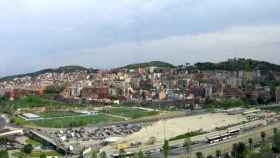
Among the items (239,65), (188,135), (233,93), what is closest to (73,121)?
(188,135)

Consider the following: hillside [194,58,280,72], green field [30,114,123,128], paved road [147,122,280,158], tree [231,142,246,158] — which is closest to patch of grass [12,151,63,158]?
paved road [147,122,280,158]

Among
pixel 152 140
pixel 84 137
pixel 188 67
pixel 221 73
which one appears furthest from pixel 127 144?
pixel 188 67

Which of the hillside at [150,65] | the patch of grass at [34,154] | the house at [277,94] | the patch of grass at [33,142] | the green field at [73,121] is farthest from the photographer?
the hillside at [150,65]

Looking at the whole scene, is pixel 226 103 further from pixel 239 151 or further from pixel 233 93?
pixel 239 151

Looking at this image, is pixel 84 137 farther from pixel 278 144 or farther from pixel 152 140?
pixel 278 144

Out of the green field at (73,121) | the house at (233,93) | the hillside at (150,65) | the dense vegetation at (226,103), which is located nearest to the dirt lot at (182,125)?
the green field at (73,121)

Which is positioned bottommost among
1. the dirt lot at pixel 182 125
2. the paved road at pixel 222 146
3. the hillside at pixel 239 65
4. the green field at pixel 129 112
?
the paved road at pixel 222 146

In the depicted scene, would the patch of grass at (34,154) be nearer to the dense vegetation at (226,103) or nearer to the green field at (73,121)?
the green field at (73,121)
